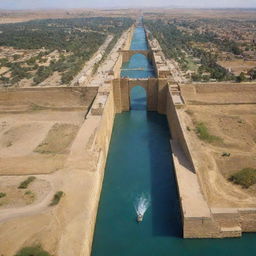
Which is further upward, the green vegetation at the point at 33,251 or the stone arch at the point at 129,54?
the green vegetation at the point at 33,251

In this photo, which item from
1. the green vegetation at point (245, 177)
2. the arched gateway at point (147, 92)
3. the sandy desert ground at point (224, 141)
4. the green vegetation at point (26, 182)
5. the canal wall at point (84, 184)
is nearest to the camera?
the canal wall at point (84, 184)

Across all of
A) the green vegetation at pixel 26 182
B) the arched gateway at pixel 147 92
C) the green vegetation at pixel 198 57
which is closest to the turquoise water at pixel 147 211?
the green vegetation at pixel 26 182

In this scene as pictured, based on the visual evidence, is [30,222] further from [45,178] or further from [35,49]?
[35,49]

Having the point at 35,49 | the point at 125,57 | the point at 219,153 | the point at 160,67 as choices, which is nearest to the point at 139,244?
the point at 219,153

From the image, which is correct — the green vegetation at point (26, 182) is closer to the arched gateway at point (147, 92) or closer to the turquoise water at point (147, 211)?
the turquoise water at point (147, 211)

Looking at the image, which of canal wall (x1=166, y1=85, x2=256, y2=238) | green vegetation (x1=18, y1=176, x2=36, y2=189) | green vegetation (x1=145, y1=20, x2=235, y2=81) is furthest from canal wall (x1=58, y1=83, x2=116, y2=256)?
green vegetation (x1=145, y1=20, x2=235, y2=81)

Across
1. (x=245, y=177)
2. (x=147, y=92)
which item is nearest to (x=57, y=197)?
(x=245, y=177)
